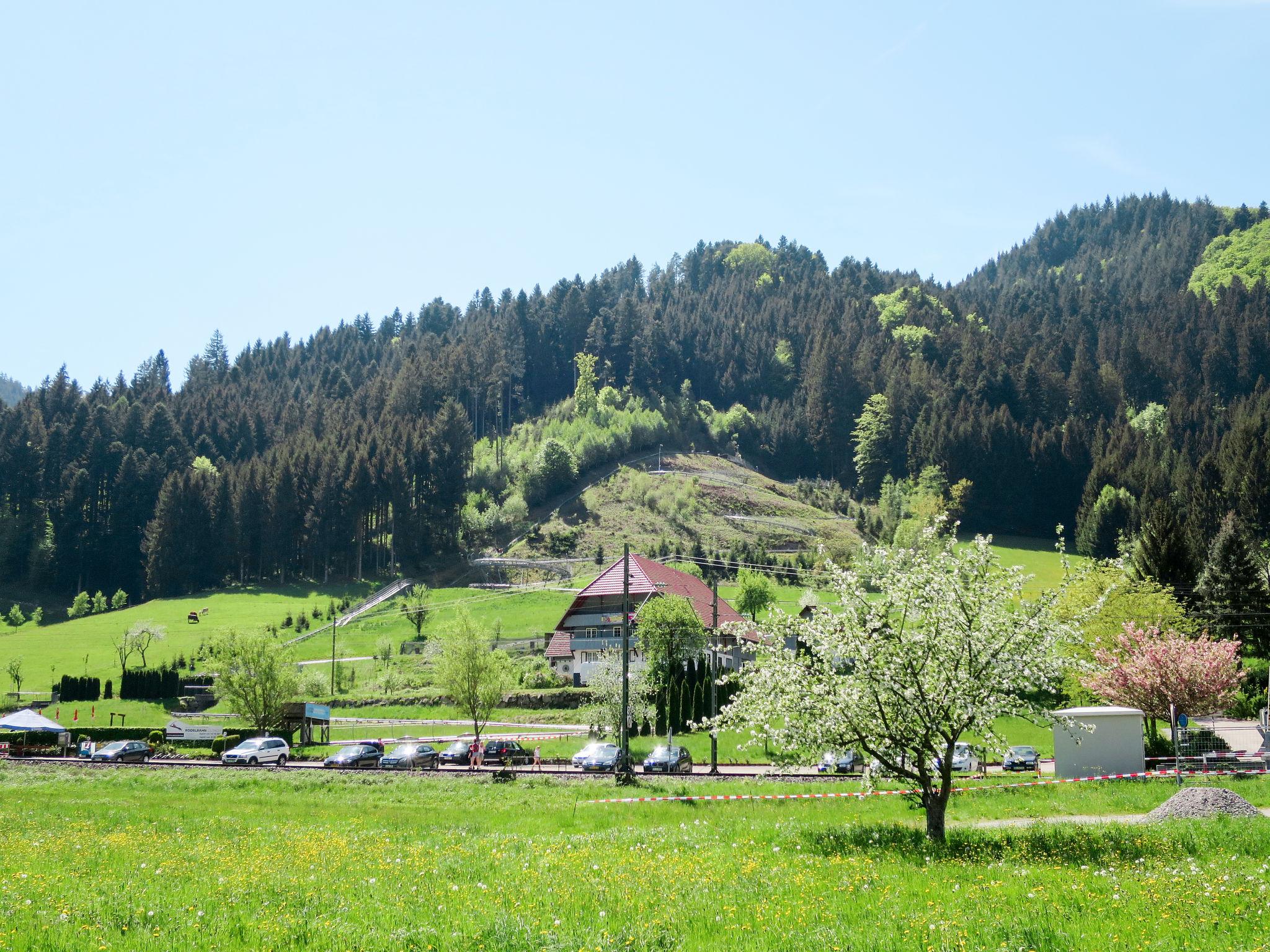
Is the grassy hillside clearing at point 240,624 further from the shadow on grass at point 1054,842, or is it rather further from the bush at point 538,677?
the shadow on grass at point 1054,842

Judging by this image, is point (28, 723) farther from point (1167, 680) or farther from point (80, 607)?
point (80, 607)

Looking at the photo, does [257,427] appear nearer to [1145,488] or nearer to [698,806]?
[1145,488]

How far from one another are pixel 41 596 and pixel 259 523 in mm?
27628

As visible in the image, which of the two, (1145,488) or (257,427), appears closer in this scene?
(1145,488)

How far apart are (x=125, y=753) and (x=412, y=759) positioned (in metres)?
14.0

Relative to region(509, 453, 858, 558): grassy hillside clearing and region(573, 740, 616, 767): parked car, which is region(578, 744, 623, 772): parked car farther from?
region(509, 453, 858, 558): grassy hillside clearing

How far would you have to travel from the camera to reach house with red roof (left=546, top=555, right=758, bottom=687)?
72.8 metres

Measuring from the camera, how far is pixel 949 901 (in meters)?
13.7

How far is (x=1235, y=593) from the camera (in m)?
61.0

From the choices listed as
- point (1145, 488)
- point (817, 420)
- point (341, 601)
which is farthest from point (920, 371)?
point (341, 601)

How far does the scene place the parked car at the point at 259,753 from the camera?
1769 inches

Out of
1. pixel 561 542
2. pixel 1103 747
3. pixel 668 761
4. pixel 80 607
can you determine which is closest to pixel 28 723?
pixel 668 761

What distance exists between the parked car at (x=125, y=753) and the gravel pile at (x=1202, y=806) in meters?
41.5

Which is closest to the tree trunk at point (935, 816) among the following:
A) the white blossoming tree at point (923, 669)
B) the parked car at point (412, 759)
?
the white blossoming tree at point (923, 669)
